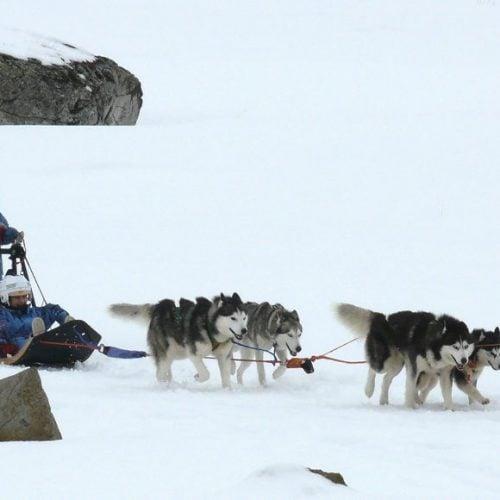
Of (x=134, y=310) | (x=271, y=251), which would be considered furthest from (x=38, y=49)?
(x=134, y=310)

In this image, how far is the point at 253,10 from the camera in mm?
34188

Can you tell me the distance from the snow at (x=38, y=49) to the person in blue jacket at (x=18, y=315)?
8.47m

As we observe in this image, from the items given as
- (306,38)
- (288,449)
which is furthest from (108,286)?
(306,38)

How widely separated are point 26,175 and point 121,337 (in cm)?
522

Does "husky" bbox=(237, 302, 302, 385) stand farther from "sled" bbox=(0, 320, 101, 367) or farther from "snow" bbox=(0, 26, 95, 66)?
"snow" bbox=(0, 26, 95, 66)

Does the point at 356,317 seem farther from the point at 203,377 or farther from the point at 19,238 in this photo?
the point at 19,238

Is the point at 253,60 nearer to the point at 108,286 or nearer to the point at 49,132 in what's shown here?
the point at 49,132

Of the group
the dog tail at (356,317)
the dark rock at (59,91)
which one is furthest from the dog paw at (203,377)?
the dark rock at (59,91)

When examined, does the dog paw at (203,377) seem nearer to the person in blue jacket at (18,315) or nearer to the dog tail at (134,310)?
the dog tail at (134,310)

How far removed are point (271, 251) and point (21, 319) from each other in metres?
3.48

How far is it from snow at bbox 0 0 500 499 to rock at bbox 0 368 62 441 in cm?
21

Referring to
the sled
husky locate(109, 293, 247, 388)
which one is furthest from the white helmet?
husky locate(109, 293, 247, 388)

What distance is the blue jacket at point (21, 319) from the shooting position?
8422 millimetres

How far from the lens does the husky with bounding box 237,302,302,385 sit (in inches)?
312
